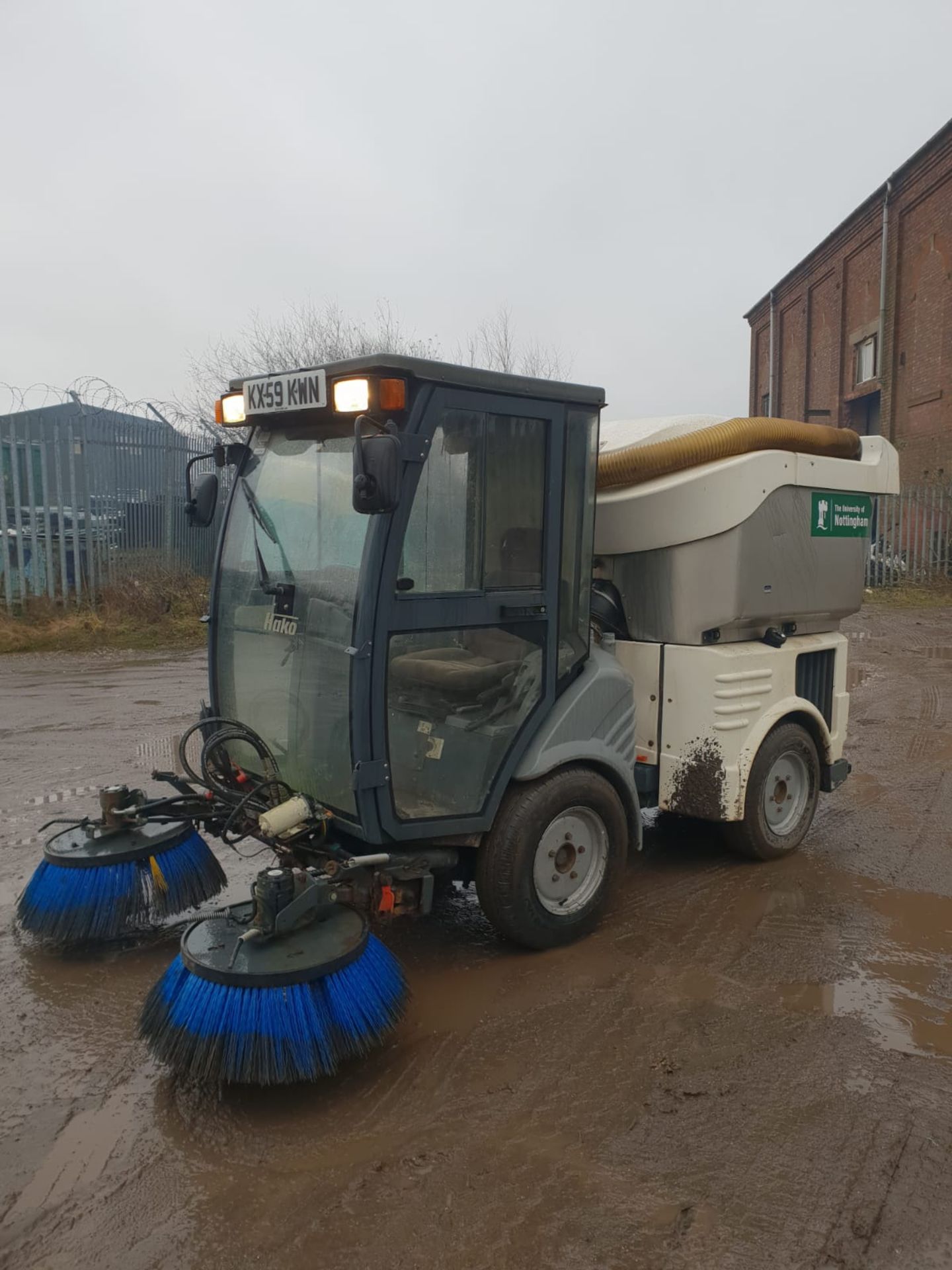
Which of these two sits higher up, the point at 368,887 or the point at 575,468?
the point at 575,468

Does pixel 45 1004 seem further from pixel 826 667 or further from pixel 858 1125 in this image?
pixel 826 667

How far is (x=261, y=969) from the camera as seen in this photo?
113 inches

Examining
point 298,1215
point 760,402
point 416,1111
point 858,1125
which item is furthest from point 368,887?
point 760,402

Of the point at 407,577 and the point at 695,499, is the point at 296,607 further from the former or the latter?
the point at 695,499

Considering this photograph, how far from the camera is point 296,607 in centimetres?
373

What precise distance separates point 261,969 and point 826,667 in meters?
3.74

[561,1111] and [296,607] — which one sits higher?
[296,607]

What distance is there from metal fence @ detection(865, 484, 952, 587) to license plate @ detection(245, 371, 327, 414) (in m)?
15.8

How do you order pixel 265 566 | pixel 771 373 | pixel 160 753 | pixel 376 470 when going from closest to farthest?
pixel 376 470 < pixel 265 566 < pixel 160 753 < pixel 771 373

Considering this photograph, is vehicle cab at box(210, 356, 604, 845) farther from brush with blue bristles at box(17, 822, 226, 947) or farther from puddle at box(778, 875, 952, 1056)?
puddle at box(778, 875, 952, 1056)

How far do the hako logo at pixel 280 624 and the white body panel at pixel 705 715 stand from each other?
5.96 ft

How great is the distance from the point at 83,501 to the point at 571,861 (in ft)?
35.9

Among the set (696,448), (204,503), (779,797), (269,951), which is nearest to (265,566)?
(204,503)

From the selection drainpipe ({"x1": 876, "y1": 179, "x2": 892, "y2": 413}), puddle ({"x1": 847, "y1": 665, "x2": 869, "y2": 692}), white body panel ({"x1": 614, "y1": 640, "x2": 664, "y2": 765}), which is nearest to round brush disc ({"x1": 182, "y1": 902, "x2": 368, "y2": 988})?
white body panel ({"x1": 614, "y1": 640, "x2": 664, "y2": 765})
